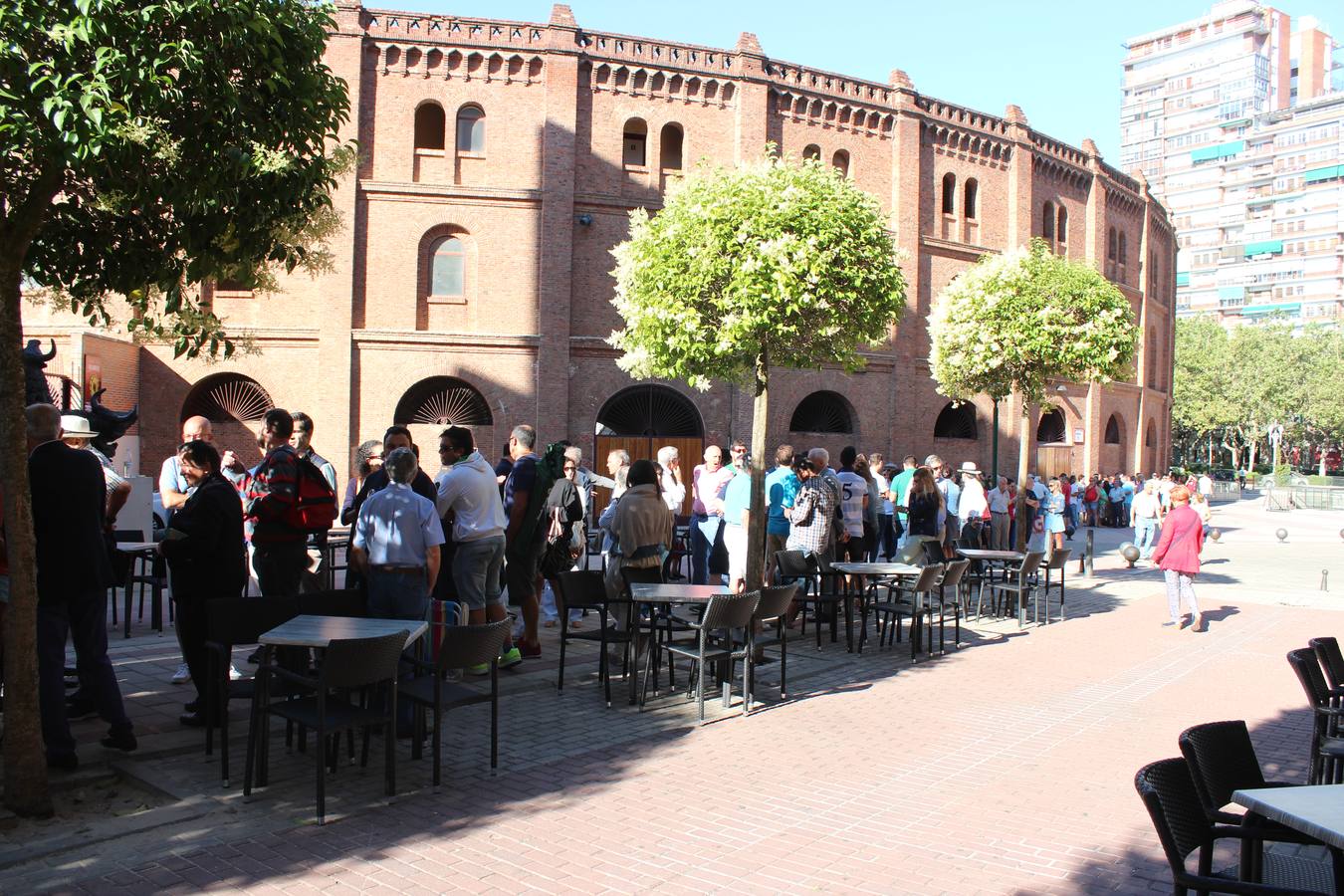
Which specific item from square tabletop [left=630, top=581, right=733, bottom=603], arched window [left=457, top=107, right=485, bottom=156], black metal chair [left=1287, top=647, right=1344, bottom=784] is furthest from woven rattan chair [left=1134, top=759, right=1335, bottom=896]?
arched window [left=457, top=107, right=485, bottom=156]

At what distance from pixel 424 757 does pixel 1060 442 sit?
31123mm

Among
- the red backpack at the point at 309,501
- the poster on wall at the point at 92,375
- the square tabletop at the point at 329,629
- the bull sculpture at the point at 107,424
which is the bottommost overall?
the square tabletop at the point at 329,629

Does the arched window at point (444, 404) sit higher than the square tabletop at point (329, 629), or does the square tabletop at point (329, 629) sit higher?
the arched window at point (444, 404)

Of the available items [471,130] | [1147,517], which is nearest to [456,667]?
[471,130]

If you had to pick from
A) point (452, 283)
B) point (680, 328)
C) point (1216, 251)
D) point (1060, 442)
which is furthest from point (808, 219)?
point (1216, 251)

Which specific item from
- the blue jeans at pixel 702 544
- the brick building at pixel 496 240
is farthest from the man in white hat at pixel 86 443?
the brick building at pixel 496 240

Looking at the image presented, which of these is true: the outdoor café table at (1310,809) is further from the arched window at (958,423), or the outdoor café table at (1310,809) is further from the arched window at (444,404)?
the arched window at (958,423)

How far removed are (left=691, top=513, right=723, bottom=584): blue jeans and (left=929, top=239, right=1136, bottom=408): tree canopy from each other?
6369 millimetres

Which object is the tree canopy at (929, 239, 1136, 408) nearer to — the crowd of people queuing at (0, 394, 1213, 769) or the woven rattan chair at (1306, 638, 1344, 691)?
the crowd of people queuing at (0, 394, 1213, 769)

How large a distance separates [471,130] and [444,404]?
638cm

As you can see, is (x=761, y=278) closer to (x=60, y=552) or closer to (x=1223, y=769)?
(x=60, y=552)

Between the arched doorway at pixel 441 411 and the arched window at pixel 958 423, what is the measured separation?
13.4 metres

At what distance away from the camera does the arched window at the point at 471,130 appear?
2384 cm

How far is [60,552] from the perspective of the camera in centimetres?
595
